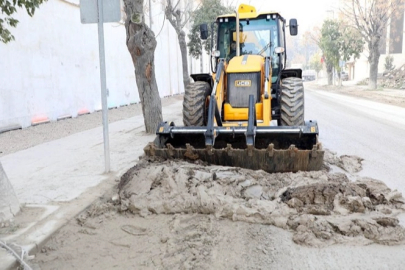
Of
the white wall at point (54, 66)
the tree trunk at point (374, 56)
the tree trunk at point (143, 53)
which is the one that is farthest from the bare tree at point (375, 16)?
the tree trunk at point (143, 53)

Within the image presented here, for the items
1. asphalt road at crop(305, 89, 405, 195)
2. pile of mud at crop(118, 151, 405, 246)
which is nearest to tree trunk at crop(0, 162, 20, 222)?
pile of mud at crop(118, 151, 405, 246)

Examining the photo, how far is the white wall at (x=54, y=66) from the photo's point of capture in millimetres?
11656

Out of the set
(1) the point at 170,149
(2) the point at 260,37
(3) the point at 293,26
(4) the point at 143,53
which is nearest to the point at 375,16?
(3) the point at 293,26

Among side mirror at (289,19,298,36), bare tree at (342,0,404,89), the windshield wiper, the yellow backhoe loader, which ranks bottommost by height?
the yellow backhoe loader

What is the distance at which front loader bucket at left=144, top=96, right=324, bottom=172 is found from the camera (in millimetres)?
5594

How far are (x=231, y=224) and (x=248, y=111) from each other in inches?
98.1

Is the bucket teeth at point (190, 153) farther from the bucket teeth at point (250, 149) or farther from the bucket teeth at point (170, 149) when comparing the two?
the bucket teeth at point (250, 149)

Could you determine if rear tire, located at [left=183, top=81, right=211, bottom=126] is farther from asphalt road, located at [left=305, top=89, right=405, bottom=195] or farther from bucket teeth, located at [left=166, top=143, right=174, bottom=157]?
asphalt road, located at [left=305, top=89, right=405, bottom=195]

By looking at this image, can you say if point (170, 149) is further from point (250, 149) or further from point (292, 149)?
point (292, 149)

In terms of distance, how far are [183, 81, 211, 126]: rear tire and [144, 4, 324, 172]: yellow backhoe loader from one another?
0.02 m

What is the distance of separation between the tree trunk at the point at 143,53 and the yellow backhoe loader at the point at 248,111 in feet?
6.40

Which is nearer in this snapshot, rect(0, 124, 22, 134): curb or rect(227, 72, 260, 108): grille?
rect(227, 72, 260, 108): grille

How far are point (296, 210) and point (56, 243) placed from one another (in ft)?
8.37

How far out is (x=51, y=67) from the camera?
45.3 ft
